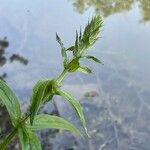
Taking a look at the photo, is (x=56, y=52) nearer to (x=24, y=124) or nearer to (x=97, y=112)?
(x=97, y=112)

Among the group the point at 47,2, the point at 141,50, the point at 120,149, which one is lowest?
the point at 120,149

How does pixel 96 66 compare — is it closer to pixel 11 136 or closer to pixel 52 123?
pixel 52 123

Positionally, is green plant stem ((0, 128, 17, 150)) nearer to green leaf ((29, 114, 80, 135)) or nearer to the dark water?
green leaf ((29, 114, 80, 135))

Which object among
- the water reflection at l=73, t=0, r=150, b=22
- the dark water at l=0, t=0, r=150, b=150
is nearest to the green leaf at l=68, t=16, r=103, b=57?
the dark water at l=0, t=0, r=150, b=150

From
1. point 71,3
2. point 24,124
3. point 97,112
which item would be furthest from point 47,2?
point 24,124

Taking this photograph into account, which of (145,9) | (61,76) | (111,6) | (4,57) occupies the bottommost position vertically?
(61,76)

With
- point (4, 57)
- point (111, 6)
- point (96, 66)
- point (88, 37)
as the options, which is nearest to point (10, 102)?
point (88, 37)

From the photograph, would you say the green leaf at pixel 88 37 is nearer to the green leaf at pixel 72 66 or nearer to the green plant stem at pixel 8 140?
the green leaf at pixel 72 66
